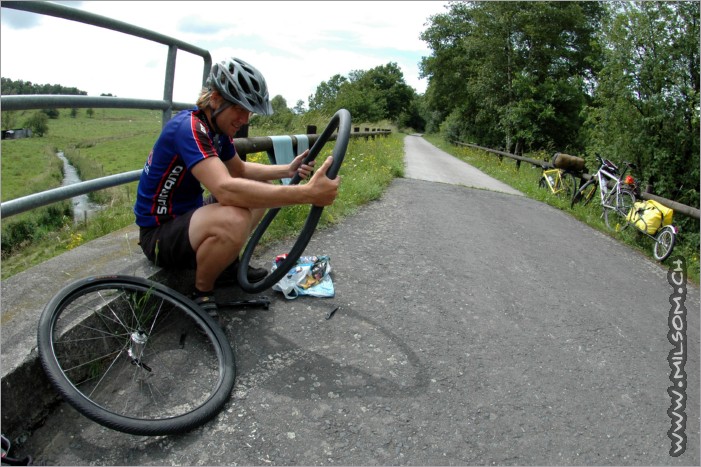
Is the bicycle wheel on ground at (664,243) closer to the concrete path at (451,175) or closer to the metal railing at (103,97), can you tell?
the concrete path at (451,175)

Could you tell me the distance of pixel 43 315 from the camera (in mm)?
2383

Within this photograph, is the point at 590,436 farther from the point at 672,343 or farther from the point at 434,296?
the point at 672,343

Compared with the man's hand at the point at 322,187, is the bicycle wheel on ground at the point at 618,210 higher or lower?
lower

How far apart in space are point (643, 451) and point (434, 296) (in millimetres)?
1807

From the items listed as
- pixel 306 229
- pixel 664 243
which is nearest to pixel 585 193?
pixel 664 243

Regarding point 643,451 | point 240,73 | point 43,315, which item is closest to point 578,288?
point 643,451

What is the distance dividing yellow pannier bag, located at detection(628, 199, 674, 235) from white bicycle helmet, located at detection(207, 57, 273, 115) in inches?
271

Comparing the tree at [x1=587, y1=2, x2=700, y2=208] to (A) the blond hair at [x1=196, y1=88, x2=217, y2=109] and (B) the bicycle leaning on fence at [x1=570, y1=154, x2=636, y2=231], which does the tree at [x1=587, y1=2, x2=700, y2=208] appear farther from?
(A) the blond hair at [x1=196, y1=88, x2=217, y2=109]

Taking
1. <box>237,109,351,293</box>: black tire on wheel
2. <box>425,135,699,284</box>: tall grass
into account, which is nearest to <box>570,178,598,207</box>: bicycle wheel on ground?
<box>425,135,699,284</box>: tall grass

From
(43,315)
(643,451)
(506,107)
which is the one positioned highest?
(506,107)

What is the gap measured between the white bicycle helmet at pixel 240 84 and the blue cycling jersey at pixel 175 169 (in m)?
0.24

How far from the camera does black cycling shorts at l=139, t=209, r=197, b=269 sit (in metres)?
3.07

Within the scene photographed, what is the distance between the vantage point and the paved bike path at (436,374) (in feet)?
7.56

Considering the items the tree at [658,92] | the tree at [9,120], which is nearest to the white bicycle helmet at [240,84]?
the tree at [9,120]
